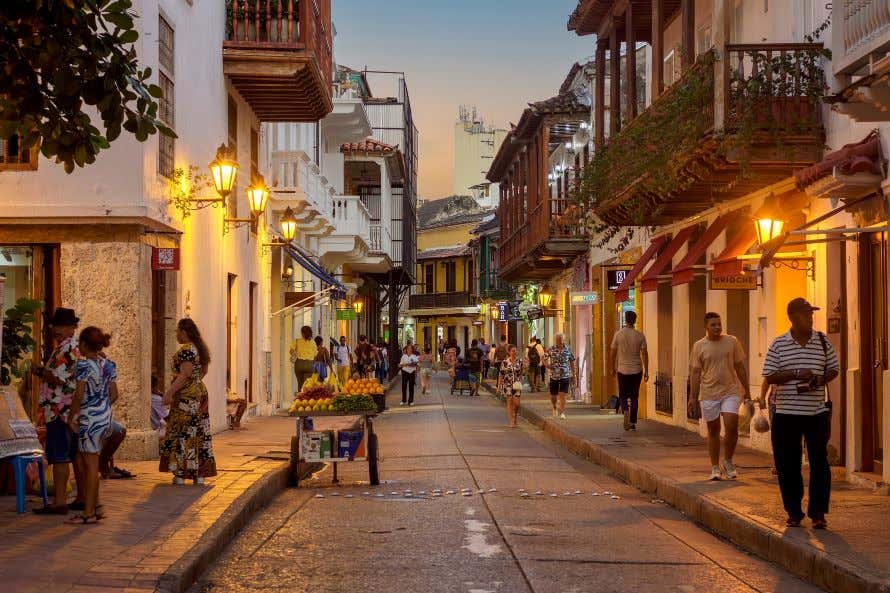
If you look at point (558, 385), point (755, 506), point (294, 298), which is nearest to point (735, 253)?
point (755, 506)

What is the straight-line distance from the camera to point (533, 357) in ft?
145

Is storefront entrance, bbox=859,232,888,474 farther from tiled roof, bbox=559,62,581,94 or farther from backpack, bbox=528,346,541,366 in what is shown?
backpack, bbox=528,346,541,366

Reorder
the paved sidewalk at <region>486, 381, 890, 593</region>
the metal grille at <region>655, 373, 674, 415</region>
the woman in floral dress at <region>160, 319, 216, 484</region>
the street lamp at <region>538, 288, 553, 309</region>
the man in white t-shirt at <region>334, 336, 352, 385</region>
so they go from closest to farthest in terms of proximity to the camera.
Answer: the paved sidewalk at <region>486, 381, 890, 593</region> < the woman in floral dress at <region>160, 319, 216, 484</region> < the metal grille at <region>655, 373, 674, 415</region> < the man in white t-shirt at <region>334, 336, 352, 385</region> < the street lamp at <region>538, 288, 553, 309</region>

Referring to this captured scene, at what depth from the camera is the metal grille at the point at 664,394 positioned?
1024 inches

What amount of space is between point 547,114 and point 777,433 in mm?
28122

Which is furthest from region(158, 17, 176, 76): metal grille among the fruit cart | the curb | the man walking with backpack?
the man walking with backpack

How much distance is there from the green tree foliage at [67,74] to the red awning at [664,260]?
48.7 ft

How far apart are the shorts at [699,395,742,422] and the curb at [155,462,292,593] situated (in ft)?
15.1

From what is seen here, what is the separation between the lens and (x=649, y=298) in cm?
2798

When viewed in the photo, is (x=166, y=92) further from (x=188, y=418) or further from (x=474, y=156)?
(x=474, y=156)

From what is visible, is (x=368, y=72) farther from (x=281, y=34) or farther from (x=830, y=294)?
(x=830, y=294)

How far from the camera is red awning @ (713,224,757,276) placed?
17547 mm

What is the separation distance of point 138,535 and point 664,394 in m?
17.4

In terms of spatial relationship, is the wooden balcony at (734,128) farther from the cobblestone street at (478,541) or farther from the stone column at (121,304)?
the stone column at (121,304)
